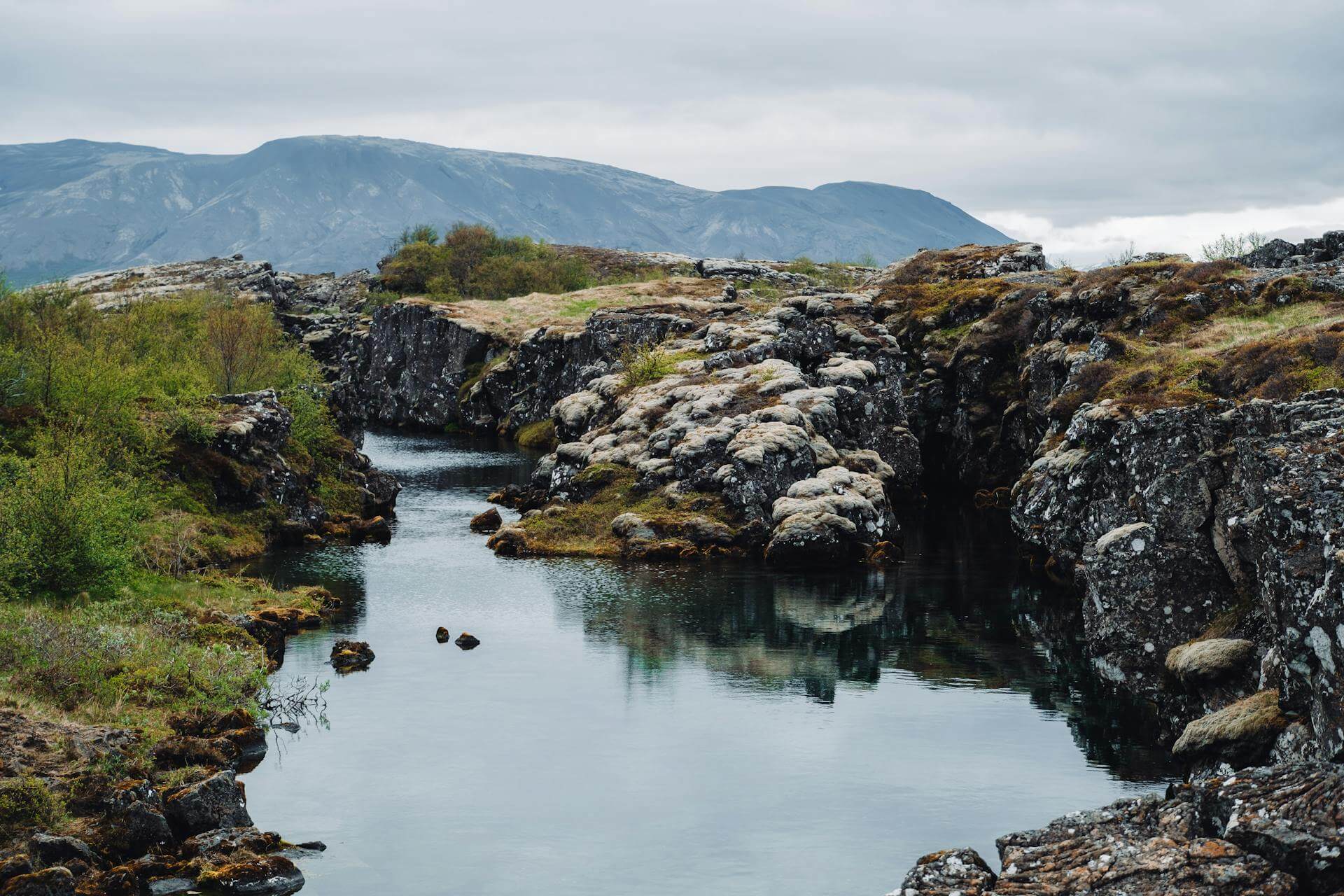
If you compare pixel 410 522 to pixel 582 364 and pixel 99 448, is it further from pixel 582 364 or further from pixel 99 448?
pixel 582 364

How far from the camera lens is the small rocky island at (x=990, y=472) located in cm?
2356

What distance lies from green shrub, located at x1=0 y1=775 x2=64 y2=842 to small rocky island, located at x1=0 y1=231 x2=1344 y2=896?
3.42 feet

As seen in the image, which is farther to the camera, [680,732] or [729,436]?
[729,436]

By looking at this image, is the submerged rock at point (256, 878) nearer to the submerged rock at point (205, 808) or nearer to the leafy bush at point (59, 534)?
the submerged rock at point (205, 808)

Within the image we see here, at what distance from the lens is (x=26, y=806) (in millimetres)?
26922

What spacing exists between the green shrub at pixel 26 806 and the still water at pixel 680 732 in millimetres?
5515

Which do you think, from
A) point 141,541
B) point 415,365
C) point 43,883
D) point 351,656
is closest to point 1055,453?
point 351,656

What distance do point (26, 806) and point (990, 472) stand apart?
7718 cm

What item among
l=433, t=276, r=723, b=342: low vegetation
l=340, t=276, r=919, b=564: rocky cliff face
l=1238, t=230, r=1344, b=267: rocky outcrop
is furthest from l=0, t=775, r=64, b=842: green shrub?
l=433, t=276, r=723, b=342: low vegetation

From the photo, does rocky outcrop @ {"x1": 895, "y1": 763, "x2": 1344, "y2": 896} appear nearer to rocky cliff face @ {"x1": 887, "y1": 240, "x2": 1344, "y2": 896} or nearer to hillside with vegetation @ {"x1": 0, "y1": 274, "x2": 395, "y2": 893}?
rocky cliff face @ {"x1": 887, "y1": 240, "x2": 1344, "y2": 896}

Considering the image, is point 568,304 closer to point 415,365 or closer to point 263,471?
point 415,365

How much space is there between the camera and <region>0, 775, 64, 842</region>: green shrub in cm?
2656

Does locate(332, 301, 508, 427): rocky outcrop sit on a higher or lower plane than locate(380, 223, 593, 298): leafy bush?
lower

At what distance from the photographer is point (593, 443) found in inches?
3140
